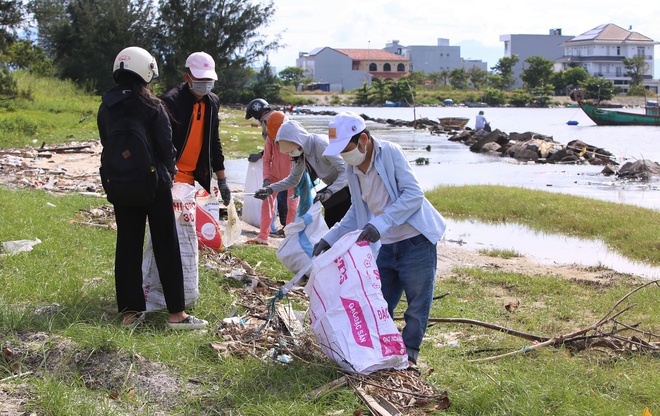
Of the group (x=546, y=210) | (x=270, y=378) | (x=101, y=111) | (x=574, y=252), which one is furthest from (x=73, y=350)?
(x=546, y=210)

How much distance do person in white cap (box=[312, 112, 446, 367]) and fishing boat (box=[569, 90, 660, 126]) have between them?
145 ft

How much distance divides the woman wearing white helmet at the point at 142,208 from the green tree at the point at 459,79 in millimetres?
103630

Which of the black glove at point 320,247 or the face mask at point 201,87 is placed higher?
the face mask at point 201,87

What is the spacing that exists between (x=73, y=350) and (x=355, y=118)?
2.07 m

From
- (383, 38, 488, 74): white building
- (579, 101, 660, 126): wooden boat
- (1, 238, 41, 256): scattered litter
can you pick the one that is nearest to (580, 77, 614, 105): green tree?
(579, 101, 660, 126): wooden boat

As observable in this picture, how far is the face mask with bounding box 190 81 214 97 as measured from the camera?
18.9 ft

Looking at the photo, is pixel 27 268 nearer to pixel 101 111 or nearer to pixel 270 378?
pixel 101 111

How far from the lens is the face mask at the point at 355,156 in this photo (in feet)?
14.5

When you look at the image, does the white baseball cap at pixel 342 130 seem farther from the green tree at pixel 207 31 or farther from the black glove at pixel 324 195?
the green tree at pixel 207 31

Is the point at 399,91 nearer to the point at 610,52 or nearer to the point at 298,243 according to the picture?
the point at 610,52

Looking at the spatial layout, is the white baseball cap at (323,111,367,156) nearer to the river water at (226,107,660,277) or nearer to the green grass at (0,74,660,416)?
the green grass at (0,74,660,416)

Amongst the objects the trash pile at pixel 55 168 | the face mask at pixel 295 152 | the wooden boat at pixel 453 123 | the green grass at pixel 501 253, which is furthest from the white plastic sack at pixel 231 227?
the wooden boat at pixel 453 123

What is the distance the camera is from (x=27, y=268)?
6.07 metres

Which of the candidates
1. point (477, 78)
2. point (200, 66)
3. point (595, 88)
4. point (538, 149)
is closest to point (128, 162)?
point (200, 66)
